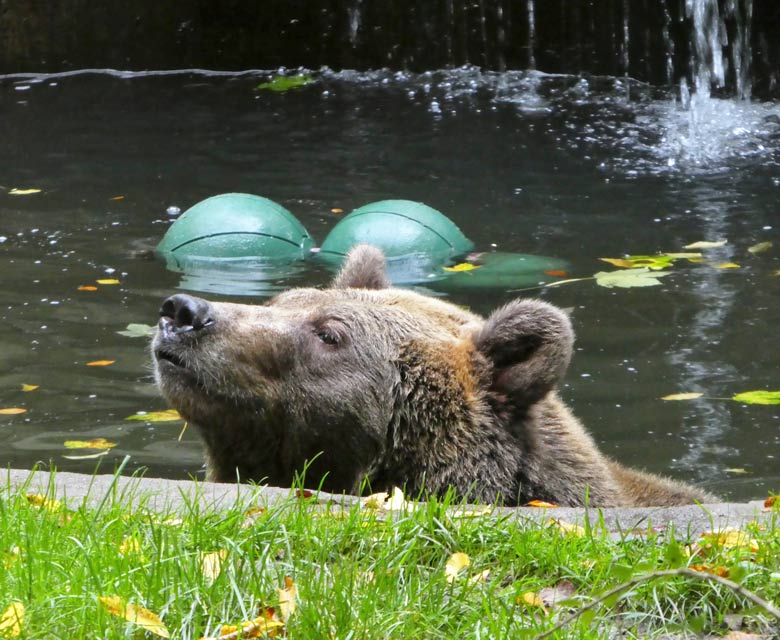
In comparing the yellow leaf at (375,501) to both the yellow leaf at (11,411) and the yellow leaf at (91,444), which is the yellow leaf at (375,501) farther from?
the yellow leaf at (11,411)

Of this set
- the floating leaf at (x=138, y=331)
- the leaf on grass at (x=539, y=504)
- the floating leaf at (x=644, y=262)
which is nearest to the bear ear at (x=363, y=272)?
the leaf on grass at (x=539, y=504)

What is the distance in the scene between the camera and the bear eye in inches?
234

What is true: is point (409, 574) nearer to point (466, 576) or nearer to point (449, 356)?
point (466, 576)

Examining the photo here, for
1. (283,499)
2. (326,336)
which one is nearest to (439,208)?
(326,336)

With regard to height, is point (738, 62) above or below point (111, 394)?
above

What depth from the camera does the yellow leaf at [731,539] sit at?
430cm

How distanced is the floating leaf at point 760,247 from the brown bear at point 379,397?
237 inches

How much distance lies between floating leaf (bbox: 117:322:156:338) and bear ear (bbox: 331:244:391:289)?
335 centimetres

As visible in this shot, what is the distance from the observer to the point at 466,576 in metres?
4.14

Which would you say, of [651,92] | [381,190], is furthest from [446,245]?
[651,92]

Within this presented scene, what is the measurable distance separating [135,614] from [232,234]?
24.2ft

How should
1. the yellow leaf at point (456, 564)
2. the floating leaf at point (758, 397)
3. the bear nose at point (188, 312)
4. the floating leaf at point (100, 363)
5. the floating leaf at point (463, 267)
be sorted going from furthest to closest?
the floating leaf at point (463, 267) < the floating leaf at point (100, 363) < the floating leaf at point (758, 397) < the bear nose at point (188, 312) < the yellow leaf at point (456, 564)

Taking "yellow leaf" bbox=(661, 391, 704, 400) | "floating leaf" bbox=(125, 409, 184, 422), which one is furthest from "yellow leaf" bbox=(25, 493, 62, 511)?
"yellow leaf" bbox=(661, 391, 704, 400)

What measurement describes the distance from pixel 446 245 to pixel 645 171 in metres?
4.11
